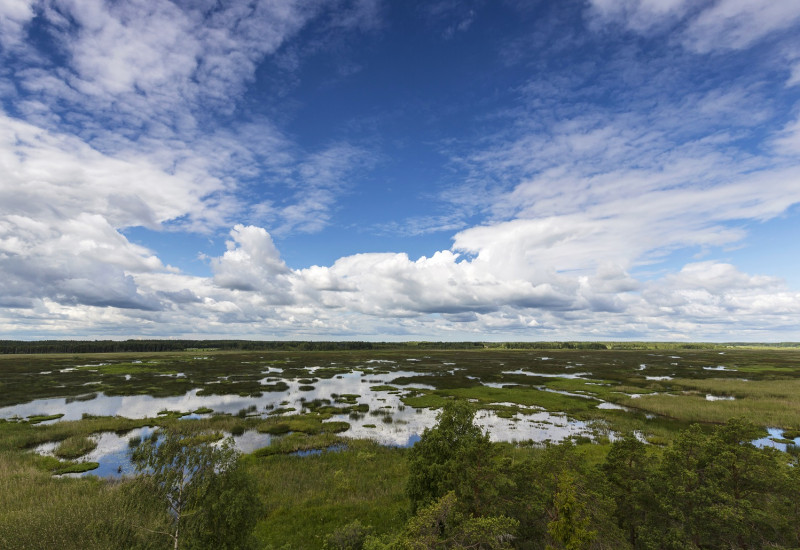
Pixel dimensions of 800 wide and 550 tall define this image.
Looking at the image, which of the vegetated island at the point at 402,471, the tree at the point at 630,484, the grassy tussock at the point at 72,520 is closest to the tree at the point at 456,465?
the vegetated island at the point at 402,471

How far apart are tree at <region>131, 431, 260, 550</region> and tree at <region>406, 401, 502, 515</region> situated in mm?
7735

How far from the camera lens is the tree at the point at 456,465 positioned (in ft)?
46.6

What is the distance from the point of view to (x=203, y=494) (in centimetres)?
1432

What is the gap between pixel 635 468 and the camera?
15.1 m

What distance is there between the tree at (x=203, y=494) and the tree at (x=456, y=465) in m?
7.74

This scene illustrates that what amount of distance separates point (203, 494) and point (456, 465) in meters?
11.0

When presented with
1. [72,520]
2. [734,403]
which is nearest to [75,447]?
[72,520]

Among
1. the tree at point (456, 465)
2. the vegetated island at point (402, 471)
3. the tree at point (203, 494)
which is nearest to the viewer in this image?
the vegetated island at point (402, 471)

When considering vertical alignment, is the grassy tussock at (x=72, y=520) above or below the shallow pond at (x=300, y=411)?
above

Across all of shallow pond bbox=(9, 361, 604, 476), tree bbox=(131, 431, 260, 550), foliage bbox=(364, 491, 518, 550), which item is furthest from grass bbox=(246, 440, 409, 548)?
foliage bbox=(364, 491, 518, 550)

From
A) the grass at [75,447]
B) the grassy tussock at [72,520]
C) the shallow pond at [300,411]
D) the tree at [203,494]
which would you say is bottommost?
the shallow pond at [300,411]

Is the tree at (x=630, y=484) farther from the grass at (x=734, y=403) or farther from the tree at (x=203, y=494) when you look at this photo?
the grass at (x=734, y=403)

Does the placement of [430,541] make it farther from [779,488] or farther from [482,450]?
[779,488]

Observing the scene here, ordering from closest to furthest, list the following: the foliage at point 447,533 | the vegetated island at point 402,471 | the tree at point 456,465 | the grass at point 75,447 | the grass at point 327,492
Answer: the foliage at point 447,533 → the vegetated island at point 402,471 → the tree at point 456,465 → the grass at point 327,492 → the grass at point 75,447
